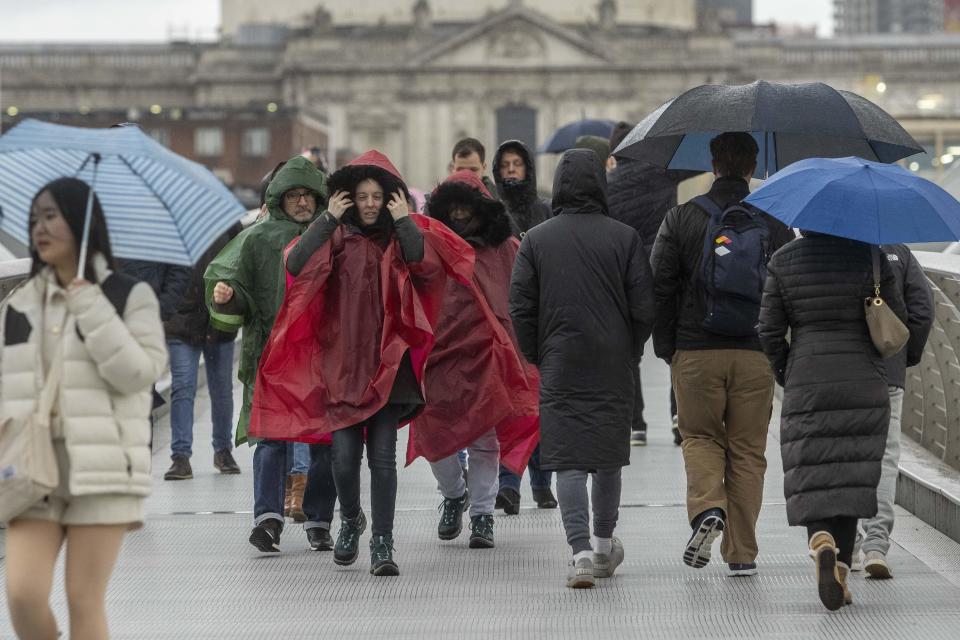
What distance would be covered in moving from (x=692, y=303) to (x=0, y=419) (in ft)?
11.5

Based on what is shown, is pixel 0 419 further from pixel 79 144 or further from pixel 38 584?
pixel 79 144

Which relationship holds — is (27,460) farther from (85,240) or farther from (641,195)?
(641,195)

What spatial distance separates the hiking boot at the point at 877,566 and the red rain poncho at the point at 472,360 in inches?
73.2

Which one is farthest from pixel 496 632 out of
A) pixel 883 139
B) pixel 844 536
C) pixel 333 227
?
pixel 883 139

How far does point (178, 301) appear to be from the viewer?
11.6 m

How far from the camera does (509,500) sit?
10.5 meters

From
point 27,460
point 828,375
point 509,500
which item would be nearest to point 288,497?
point 509,500

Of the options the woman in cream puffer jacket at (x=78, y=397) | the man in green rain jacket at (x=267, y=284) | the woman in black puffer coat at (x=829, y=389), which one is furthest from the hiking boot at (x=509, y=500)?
the woman in cream puffer jacket at (x=78, y=397)

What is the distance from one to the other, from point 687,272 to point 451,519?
6.29 ft

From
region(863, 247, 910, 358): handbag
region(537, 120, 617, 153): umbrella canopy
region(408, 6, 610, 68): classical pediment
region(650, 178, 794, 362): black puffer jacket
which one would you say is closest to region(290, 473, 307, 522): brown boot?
region(650, 178, 794, 362): black puffer jacket

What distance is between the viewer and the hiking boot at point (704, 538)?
326 inches

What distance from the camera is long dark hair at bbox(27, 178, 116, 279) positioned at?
5926 millimetres

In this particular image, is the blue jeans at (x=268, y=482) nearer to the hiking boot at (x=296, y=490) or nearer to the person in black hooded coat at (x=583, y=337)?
the hiking boot at (x=296, y=490)

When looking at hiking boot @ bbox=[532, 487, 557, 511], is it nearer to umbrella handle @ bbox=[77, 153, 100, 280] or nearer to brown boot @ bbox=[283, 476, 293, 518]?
brown boot @ bbox=[283, 476, 293, 518]
